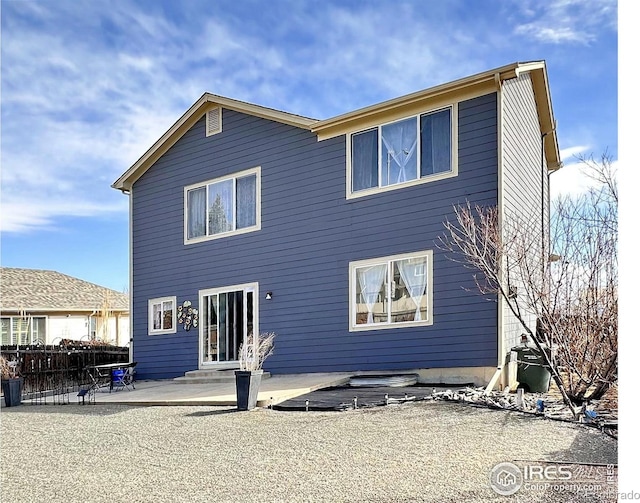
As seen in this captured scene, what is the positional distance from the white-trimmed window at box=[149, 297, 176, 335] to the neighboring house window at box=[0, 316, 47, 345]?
1023 cm

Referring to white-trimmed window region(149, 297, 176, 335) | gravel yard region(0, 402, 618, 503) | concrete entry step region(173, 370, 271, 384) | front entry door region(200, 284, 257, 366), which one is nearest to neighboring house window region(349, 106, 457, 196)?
front entry door region(200, 284, 257, 366)

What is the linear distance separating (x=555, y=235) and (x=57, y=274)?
24173mm

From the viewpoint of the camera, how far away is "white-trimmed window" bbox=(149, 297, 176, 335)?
1484 centimetres

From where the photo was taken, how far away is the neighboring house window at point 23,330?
2327 centimetres

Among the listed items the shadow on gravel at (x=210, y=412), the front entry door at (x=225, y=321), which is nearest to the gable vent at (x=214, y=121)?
the front entry door at (x=225, y=321)

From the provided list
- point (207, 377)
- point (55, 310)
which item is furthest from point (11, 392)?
point (55, 310)

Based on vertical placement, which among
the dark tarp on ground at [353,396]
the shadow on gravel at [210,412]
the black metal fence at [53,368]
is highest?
the dark tarp on ground at [353,396]

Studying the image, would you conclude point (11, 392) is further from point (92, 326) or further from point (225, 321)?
point (92, 326)

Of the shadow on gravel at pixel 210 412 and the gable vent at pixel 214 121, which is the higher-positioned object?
the gable vent at pixel 214 121

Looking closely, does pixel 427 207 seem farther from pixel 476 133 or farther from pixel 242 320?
pixel 242 320

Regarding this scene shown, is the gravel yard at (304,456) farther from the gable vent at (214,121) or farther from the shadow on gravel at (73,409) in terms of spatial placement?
the gable vent at (214,121)

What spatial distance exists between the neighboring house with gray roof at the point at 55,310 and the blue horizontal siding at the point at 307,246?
9075mm

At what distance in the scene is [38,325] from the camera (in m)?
23.9

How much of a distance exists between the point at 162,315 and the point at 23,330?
11.2m
